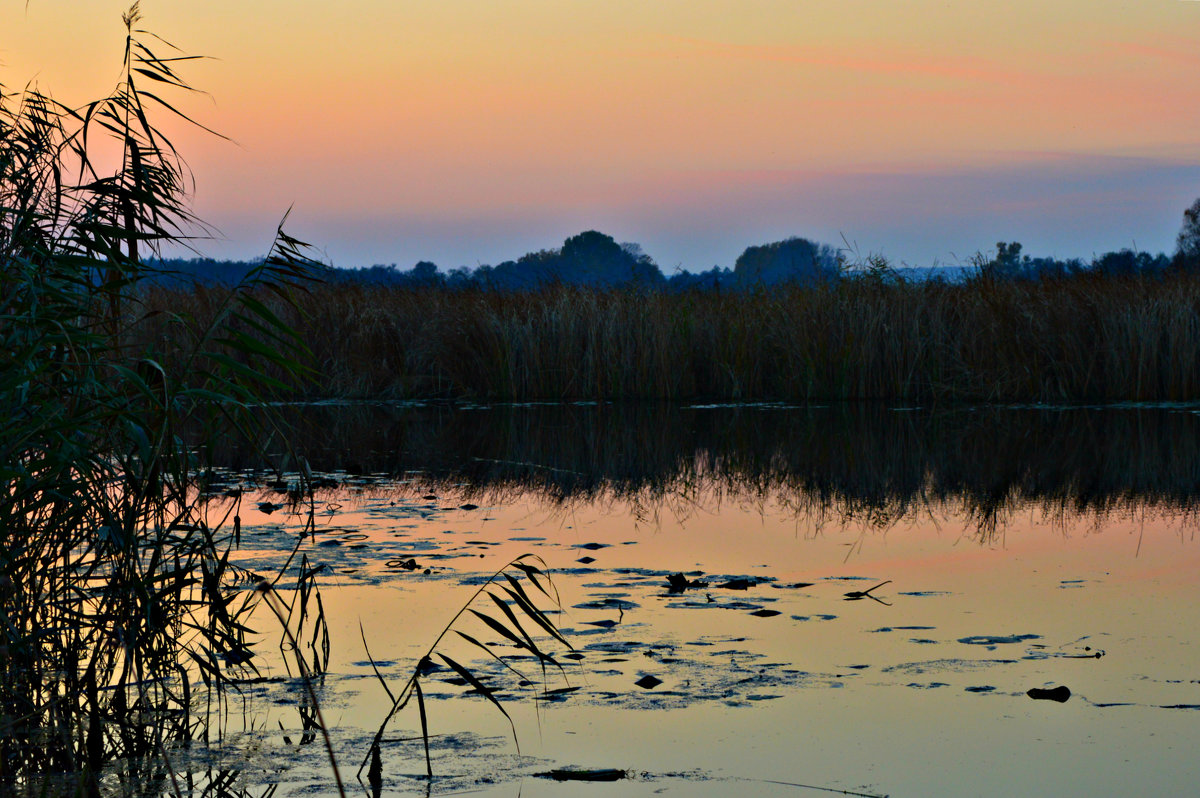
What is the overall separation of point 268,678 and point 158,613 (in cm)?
46

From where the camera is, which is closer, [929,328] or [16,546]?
[16,546]

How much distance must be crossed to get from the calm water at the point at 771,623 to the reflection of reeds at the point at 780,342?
4470 mm

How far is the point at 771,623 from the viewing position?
166 inches

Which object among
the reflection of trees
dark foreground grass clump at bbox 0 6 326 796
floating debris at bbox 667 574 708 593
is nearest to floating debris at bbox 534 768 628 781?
dark foreground grass clump at bbox 0 6 326 796

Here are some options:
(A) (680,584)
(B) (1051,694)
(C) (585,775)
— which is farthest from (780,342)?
(C) (585,775)

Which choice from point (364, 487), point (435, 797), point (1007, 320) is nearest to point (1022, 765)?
point (435, 797)

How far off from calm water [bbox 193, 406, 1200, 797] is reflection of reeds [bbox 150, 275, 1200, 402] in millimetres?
4470

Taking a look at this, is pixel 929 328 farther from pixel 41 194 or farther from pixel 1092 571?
pixel 41 194

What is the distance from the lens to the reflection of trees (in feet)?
24.2

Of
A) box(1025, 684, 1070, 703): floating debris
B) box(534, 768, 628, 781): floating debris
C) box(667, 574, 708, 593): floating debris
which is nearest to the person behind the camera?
box(534, 768, 628, 781): floating debris

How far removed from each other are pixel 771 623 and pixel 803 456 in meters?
5.16

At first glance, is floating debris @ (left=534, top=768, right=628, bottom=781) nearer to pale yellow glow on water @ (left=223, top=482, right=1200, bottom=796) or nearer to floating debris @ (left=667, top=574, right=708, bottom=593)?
pale yellow glow on water @ (left=223, top=482, right=1200, bottom=796)

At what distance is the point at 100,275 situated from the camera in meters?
3.96

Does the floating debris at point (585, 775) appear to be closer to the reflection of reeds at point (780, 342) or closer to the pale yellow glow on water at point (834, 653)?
the pale yellow glow on water at point (834, 653)
